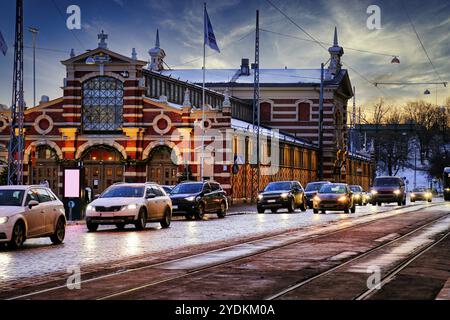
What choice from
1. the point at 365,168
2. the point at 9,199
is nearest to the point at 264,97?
the point at 365,168

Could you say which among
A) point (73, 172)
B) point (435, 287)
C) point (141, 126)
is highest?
point (141, 126)

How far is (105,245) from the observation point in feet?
73.5

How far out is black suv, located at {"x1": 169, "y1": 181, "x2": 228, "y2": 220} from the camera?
3747cm

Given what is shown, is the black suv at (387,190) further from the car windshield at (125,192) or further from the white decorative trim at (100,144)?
the car windshield at (125,192)

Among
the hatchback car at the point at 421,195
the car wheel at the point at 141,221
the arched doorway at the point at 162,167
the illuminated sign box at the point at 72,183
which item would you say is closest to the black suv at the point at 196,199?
the illuminated sign box at the point at 72,183

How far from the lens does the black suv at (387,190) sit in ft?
205

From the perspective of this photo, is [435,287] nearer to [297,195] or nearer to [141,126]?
[297,195]

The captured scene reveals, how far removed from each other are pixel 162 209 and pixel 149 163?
31.8 m

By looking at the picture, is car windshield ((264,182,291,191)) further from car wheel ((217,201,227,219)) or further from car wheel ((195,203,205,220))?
car wheel ((195,203,205,220))

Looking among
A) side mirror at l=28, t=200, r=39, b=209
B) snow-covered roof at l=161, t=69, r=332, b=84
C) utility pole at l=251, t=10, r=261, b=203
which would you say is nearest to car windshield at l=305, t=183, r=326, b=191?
utility pole at l=251, t=10, r=261, b=203

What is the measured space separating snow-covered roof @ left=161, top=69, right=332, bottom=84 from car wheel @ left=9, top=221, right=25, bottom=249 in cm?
Answer: 7416

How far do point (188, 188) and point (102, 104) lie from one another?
26.3 meters

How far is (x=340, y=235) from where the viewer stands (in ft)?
85.3
